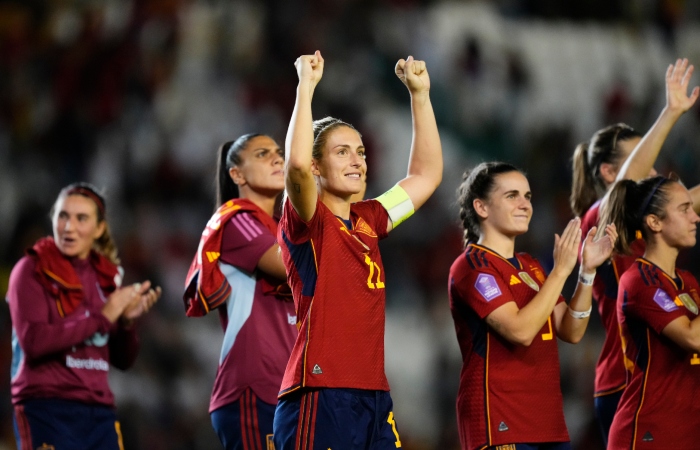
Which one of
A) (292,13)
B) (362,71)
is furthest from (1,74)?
(362,71)

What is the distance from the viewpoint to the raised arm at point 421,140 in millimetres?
3691

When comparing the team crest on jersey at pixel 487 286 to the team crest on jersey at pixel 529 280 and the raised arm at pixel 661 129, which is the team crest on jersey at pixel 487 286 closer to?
the team crest on jersey at pixel 529 280

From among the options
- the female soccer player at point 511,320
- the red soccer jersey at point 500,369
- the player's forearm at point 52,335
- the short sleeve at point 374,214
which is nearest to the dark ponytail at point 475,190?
the female soccer player at point 511,320

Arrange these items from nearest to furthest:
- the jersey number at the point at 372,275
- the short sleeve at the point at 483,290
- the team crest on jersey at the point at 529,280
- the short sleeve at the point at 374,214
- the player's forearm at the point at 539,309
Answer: the jersey number at the point at 372,275, the short sleeve at the point at 374,214, the player's forearm at the point at 539,309, the short sleeve at the point at 483,290, the team crest on jersey at the point at 529,280

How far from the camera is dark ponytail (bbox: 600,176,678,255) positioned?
13.9 feet

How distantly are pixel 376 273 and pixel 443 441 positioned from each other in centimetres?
472

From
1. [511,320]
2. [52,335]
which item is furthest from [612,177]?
[52,335]

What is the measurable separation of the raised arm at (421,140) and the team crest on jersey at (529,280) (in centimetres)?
52

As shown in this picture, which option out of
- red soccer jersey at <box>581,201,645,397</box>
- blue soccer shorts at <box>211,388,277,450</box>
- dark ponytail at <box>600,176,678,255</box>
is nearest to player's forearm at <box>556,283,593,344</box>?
dark ponytail at <box>600,176,678,255</box>

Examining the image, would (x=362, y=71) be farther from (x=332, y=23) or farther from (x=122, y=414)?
(x=122, y=414)

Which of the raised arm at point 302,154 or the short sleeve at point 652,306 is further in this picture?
the short sleeve at point 652,306

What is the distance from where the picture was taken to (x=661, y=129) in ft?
15.1

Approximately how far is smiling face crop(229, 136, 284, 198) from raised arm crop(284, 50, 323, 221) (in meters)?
1.31

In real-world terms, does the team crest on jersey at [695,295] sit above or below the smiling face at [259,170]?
below
